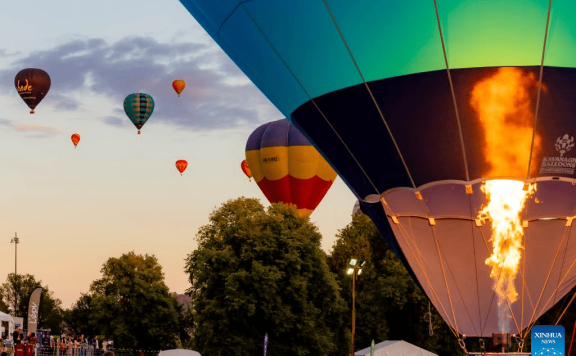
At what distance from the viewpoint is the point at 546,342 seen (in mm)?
15375

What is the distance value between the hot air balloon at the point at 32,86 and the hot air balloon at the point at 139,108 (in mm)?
5617

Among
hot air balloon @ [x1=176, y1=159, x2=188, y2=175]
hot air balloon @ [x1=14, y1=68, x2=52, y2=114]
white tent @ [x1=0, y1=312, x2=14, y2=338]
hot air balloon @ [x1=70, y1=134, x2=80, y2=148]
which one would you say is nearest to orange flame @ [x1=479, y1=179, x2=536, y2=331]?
white tent @ [x1=0, y1=312, x2=14, y2=338]

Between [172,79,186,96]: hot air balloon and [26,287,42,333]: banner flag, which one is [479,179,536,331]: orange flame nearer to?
[26,287,42,333]: banner flag

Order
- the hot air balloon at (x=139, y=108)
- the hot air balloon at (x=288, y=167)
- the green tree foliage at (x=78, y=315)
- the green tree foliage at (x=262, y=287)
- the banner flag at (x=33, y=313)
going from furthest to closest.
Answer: the green tree foliage at (x=78, y=315) < the hot air balloon at (x=139, y=108) < the hot air balloon at (x=288, y=167) < the green tree foliage at (x=262, y=287) < the banner flag at (x=33, y=313)

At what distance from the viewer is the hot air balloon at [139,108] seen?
58.7 m

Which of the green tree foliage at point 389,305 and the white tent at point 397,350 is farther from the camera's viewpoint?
the green tree foliage at point 389,305

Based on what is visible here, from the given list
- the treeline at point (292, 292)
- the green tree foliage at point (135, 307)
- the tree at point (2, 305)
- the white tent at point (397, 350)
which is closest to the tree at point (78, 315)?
the tree at point (2, 305)

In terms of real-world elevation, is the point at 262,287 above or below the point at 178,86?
below

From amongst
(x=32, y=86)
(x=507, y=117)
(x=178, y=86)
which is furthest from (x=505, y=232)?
(x=178, y=86)

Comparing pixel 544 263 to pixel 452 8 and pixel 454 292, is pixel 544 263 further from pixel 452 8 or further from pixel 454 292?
pixel 452 8

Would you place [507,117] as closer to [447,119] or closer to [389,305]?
[447,119]

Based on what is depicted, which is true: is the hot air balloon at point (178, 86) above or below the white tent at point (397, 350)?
above

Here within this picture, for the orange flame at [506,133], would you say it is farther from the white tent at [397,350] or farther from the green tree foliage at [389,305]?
the green tree foliage at [389,305]

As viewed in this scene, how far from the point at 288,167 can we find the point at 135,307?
18287 millimetres
